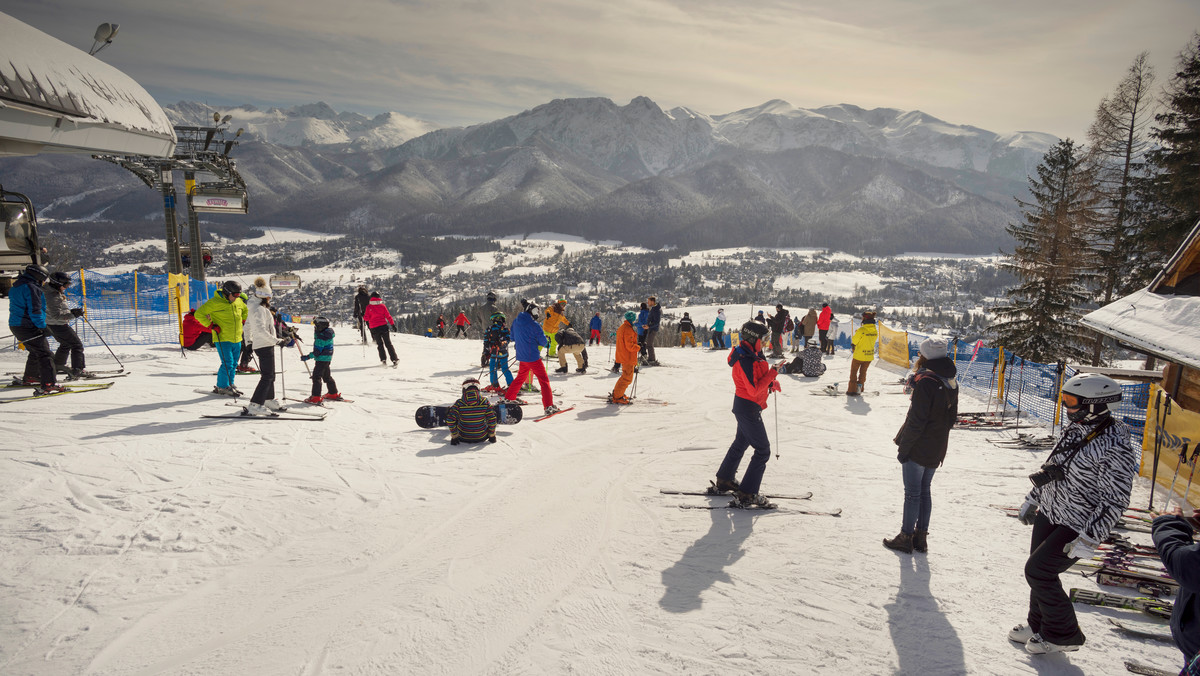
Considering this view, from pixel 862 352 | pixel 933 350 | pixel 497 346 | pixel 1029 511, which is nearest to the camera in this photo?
pixel 1029 511

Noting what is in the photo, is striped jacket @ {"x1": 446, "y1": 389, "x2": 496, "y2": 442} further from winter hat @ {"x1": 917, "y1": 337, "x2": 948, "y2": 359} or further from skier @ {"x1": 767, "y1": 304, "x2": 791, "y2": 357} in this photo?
skier @ {"x1": 767, "y1": 304, "x2": 791, "y2": 357}

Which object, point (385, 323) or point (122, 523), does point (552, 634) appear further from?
point (385, 323)

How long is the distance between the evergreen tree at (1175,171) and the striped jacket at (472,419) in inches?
797

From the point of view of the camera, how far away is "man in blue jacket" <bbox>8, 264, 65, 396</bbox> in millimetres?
8117

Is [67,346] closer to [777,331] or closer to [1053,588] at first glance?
[1053,588]

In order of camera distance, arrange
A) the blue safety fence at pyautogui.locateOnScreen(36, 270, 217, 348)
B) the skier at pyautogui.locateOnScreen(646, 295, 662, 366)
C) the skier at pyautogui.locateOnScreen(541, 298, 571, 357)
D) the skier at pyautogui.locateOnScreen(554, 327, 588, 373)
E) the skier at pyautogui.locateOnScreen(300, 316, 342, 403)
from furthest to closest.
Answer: the skier at pyautogui.locateOnScreen(646, 295, 662, 366) → the blue safety fence at pyautogui.locateOnScreen(36, 270, 217, 348) → the skier at pyautogui.locateOnScreen(554, 327, 588, 373) → the skier at pyautogui.locateOnScreen(541, 298, 571, 357) → the skier at pyautogui.locateOnScreen(300, 316, 342, 403)

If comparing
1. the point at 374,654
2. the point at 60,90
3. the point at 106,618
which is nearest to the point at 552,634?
the point at 374,654

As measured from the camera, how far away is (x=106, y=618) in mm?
3707

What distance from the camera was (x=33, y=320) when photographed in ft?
26.9

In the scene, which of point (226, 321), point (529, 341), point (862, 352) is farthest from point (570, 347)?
point (226, 321)

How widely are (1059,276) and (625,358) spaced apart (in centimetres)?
1892

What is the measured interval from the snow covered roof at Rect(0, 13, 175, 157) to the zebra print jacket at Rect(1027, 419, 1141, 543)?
18.4 ft

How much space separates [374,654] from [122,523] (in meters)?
3.07

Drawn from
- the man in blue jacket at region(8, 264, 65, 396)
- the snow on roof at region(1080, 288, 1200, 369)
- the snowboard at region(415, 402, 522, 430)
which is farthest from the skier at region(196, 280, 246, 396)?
the snow on roof at region(1080, 288, 1200, 369)
